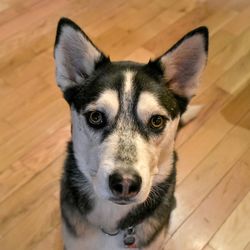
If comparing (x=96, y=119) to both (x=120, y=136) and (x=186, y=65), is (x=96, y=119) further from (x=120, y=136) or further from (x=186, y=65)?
(x=186, y=65)

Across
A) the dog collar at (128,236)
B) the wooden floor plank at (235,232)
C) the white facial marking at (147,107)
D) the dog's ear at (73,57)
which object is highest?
the dog's ear at (73,57)

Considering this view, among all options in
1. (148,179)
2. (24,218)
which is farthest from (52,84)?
(148,179)

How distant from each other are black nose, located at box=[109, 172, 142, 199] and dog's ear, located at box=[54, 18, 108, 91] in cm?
51

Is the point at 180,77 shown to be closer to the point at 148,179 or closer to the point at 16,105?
the point at 148,179

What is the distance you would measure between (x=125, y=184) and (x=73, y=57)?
2.00 feet

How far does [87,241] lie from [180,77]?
2.71ft

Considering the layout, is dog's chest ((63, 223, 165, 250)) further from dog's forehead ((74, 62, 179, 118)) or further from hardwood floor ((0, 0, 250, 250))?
dog's forehead ((74, 62, 179, 118))

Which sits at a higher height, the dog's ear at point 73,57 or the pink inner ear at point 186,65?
the dog's ear at point 73,57

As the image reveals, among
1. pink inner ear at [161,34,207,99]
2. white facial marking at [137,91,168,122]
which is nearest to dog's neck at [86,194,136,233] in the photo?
white facial marking at [137,91,168,122]

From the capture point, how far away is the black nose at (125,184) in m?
1.31

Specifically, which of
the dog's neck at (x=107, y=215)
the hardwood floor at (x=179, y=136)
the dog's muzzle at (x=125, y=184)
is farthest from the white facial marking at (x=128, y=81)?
the hardwood floor at (x=179, y=136)

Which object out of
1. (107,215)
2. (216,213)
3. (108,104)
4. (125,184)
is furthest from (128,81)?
(216,213)

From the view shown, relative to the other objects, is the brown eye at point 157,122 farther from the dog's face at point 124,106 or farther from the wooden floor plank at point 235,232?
the wooden floor plank at point 235,232

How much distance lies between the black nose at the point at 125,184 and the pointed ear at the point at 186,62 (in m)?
0.51
